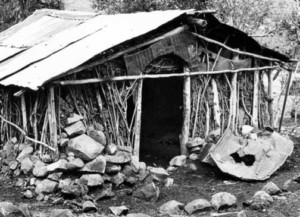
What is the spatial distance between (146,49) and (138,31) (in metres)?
0.38

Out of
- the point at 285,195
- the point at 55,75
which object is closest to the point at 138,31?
the point at 55,75

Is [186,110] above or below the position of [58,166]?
above

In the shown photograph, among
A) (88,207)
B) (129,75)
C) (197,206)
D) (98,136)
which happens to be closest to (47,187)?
(88,207)

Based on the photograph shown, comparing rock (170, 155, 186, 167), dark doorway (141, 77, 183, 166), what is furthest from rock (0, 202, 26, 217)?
dark doorway (141, 77, 183, 166)

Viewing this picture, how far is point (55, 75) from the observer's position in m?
8.08

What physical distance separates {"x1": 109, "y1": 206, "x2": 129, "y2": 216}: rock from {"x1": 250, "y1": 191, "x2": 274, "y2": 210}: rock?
5.66 feet

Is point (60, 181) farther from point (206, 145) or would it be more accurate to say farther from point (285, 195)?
point (285, 195)

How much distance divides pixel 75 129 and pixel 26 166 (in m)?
1.00

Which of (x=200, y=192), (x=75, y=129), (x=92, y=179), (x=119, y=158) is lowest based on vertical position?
(x=200, y=192)

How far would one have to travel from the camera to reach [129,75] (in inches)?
362

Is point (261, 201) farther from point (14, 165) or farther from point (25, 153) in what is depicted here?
point (14, 165)

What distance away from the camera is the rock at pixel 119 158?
852 cm

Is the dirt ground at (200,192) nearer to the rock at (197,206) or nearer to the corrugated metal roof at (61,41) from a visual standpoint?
the rock at (197,206)

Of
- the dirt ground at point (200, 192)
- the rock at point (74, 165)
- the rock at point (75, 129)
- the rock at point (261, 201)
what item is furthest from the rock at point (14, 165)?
the rock at point (261, 201)
